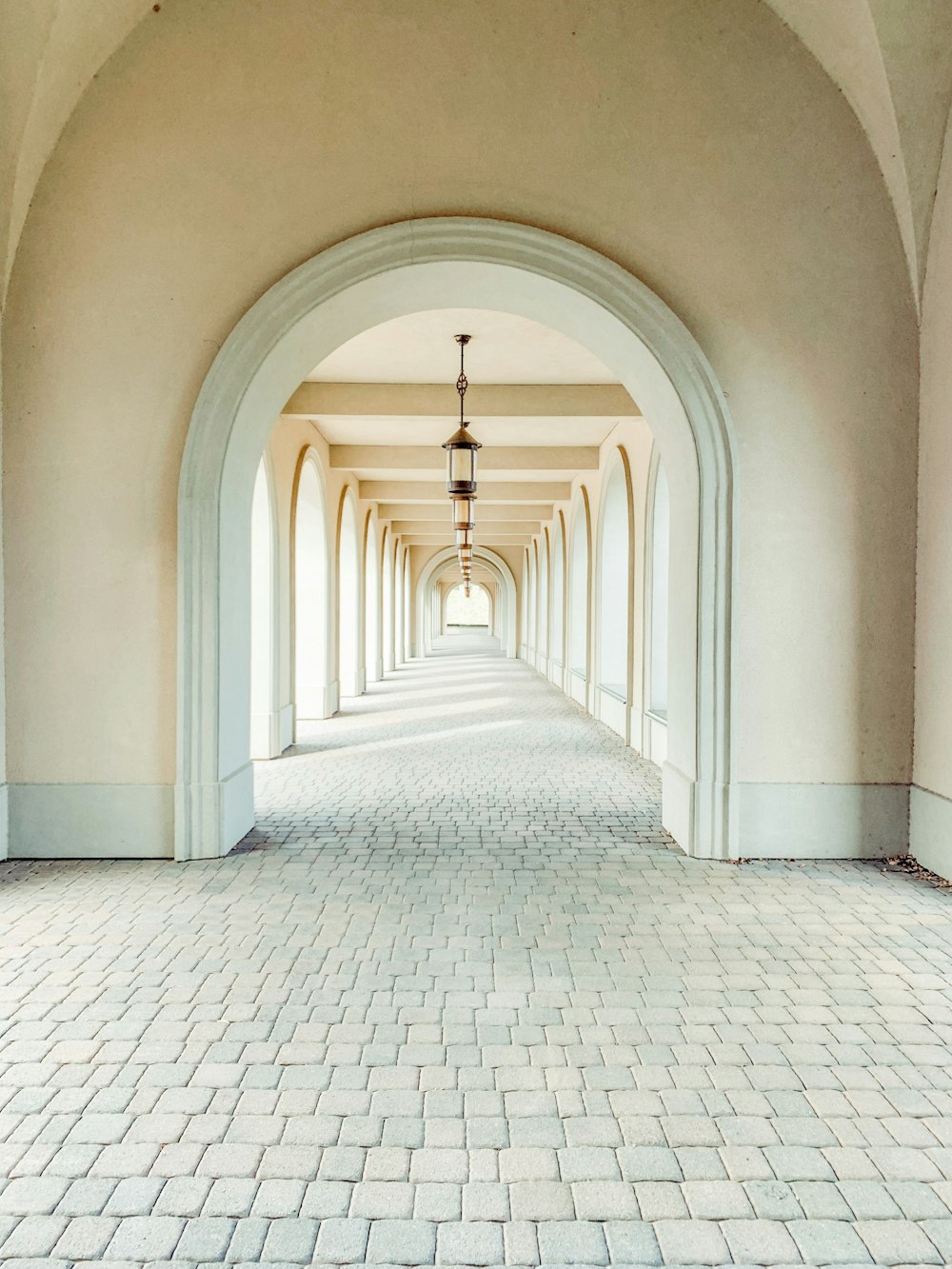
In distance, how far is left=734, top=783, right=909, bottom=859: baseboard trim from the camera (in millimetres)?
5645

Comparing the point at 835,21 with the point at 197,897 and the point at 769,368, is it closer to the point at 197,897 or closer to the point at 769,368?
the point at 769,368

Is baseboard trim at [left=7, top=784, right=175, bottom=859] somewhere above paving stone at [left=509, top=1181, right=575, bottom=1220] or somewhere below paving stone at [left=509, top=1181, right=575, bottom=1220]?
above

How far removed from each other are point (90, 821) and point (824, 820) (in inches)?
189

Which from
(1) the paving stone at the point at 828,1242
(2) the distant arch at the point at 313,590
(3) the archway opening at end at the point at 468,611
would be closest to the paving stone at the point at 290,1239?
(1) the paving stone at the point at 828,1242

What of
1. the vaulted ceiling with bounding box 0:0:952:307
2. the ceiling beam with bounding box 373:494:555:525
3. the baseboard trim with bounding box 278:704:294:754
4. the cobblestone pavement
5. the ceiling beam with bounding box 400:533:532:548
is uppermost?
the vaulted ceiling with bounding box 0:0:952:307

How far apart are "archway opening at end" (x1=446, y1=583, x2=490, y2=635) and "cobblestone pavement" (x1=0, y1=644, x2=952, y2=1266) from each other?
60.7 m

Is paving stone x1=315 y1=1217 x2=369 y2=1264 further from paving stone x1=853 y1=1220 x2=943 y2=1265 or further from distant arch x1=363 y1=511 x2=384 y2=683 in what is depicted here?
distant arch x1=363 y1=511 x2=384 y2=683

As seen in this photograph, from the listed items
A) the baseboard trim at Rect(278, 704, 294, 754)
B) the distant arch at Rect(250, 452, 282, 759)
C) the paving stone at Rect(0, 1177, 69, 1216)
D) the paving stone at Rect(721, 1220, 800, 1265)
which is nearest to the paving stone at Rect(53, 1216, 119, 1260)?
the paving stone at Rect(0, 1177, 69, 1216)

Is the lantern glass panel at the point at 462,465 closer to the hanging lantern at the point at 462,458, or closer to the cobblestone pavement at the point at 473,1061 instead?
the hanging lantern at the point at 462,458

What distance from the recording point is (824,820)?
5660 mm

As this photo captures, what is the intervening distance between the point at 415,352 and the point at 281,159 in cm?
360

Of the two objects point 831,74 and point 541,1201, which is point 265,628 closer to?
point 831,74

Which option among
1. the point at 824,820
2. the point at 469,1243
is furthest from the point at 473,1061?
the point at 824,820

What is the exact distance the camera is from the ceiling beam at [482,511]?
21.0 m
